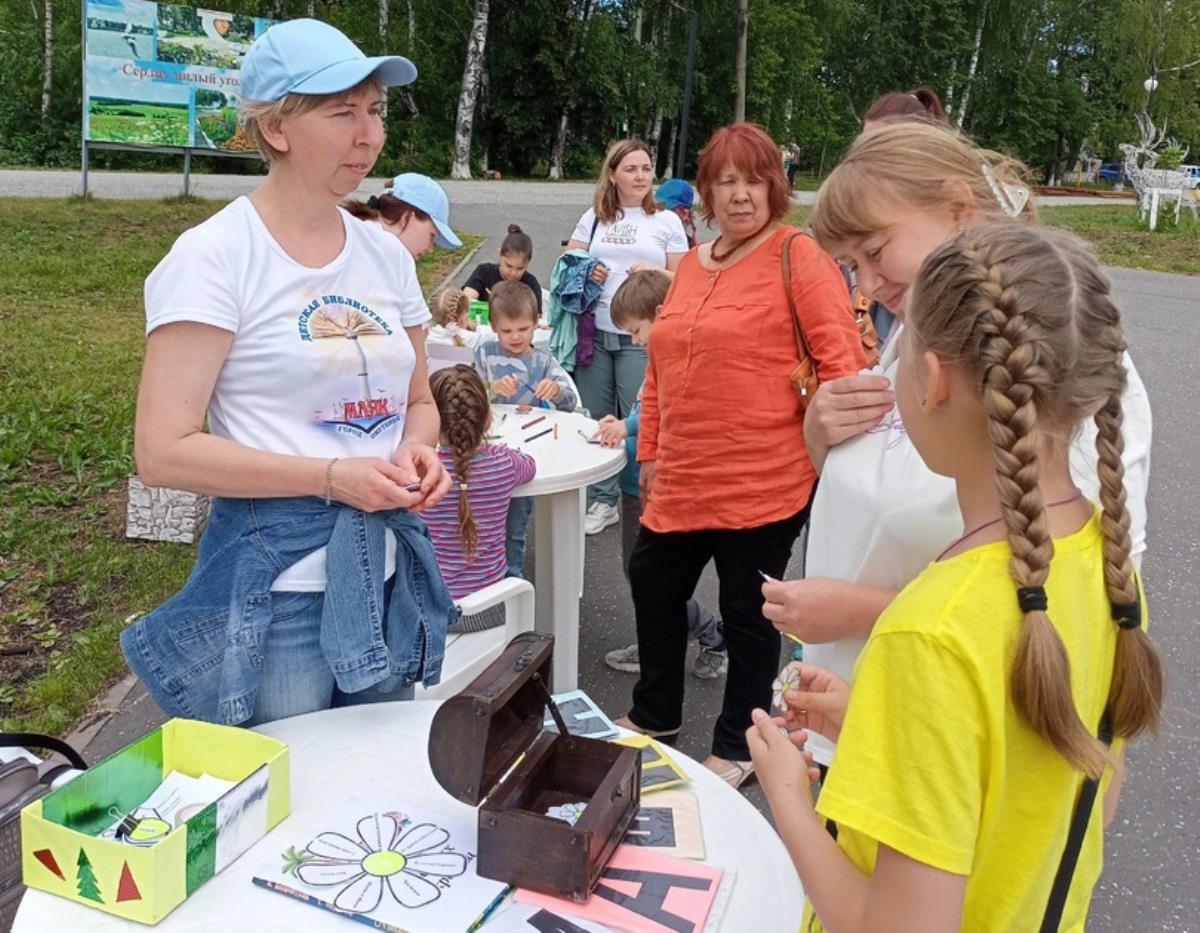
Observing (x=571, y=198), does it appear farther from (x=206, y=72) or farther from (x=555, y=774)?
(x=555, y=774)

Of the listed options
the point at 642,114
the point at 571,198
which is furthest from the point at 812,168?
the point at 571,198

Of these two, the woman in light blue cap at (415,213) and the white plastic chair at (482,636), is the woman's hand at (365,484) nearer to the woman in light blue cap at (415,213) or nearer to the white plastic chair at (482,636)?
the white plastic chair at (482,636)

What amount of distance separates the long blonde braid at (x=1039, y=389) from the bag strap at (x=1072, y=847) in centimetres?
3

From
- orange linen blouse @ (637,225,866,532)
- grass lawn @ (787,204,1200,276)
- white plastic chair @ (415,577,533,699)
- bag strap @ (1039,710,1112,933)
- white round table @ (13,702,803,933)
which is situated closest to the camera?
bag strap @ (1039,710,1112,933)

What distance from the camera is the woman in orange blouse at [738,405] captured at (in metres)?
2.61

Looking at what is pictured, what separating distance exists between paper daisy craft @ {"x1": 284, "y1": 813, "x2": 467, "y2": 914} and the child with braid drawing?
1392 mm

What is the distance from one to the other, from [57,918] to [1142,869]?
2541 millimetres

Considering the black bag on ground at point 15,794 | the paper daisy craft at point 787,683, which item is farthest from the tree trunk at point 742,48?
the paper daisy craft at point 787,683

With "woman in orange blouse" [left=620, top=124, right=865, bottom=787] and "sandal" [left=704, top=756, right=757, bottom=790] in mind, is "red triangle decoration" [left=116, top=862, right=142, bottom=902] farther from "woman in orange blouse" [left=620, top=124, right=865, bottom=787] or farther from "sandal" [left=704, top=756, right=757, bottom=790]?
"sandal" [left=704, top=756, right=757, bottom=790]

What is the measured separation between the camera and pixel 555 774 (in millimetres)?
1623

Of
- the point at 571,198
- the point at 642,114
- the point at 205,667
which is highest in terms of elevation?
the point at 642,114

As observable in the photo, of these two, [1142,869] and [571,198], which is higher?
[571,198]

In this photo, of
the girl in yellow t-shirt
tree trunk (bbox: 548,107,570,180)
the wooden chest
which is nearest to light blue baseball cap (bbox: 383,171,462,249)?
the wooden chest

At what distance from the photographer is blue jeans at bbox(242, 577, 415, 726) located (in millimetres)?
1729
